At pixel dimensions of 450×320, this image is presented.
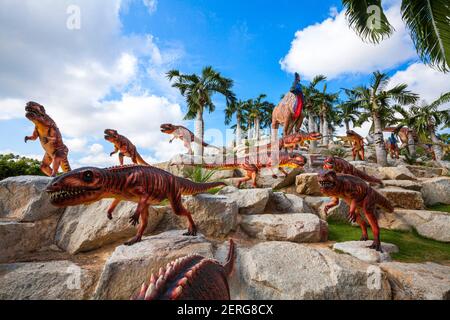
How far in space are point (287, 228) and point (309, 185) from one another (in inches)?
128

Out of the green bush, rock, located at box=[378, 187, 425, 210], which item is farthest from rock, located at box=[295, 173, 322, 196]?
the green bush

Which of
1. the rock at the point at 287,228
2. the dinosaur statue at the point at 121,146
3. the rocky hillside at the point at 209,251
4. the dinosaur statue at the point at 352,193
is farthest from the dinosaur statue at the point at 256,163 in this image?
the dinosaur statue at the point at 352,193

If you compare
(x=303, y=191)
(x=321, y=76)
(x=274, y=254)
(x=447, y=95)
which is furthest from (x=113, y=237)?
(x=321, y=76)

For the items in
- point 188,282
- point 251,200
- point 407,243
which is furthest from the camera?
point 251,200

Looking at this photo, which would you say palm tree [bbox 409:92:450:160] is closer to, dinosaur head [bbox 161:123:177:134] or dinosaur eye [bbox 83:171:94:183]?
dinosaur head [bbox 161:123:177:134]

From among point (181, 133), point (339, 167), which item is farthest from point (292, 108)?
point (181, 133)

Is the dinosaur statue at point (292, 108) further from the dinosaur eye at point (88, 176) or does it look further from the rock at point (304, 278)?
the dinosaur eye at point (88, 176)

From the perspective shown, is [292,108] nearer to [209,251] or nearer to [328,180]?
[328,180]

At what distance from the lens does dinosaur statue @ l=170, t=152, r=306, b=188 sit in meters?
7.96

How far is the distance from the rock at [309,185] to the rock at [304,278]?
429 centimetres

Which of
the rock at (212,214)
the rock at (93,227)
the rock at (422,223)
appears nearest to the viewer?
the rock at (93,227)

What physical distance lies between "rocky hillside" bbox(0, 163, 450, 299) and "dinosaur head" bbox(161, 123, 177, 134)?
5.92 meters

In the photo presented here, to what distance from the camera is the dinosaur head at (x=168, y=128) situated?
423 inches

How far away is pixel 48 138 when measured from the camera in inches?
214
